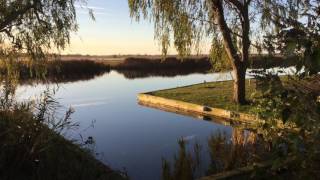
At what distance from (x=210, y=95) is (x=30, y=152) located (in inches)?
500

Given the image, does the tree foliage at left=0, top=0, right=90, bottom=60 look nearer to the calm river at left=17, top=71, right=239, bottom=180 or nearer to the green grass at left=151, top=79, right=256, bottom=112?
the calm river at left=17, top=71, right=239, bottom=180

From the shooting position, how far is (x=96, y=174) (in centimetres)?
597

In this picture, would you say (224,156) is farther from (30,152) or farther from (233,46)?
(233,46)

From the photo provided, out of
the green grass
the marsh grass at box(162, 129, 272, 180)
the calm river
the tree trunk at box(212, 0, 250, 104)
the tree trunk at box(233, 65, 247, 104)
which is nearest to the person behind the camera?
the marsh grass at box(162, 129, 272, 180)

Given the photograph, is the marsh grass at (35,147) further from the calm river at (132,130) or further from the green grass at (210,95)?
the green grass at (210,95)

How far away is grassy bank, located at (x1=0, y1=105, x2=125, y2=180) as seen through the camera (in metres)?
5.18

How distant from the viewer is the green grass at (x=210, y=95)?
49.3ft

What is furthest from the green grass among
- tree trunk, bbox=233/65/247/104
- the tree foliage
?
the tree foliage

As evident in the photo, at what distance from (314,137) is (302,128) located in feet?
0.80

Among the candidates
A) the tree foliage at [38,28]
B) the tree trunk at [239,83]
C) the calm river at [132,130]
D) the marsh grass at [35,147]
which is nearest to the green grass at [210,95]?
the tree trunk at [239,83]

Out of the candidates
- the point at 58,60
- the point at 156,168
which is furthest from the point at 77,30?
the point at 156,168

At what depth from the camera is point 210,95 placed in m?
17.3

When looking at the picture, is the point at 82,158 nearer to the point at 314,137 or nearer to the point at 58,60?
the point at 314,137

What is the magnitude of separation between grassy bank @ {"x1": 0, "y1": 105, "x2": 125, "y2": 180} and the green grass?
352 inches
